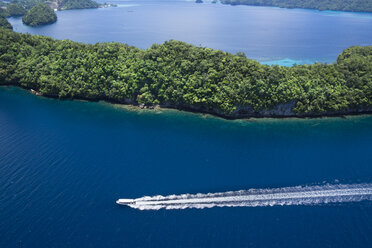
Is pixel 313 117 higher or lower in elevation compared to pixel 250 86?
lower

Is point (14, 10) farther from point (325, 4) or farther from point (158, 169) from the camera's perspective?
point (325, 4)

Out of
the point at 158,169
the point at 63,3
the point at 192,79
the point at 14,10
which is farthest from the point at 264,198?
the point at 63,3

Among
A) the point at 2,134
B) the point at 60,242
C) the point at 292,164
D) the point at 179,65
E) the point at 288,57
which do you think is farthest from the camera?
the point at 288,57

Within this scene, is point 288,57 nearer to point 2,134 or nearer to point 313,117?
point 313,117

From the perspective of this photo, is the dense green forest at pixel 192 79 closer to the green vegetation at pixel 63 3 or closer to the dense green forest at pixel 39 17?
the dense green forest at pixel 39 17

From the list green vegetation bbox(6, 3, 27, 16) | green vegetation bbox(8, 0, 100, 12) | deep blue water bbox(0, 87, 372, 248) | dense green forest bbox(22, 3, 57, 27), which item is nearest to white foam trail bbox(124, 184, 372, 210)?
deep blue water bbox(0, 87, 372, 248)

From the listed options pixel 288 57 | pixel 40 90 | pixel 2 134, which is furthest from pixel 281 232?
pixel 288 57
